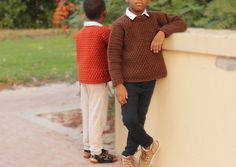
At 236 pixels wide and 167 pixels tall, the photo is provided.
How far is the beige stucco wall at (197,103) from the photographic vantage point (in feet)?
14.4

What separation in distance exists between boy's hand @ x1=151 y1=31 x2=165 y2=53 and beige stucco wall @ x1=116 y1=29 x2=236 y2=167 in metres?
0.08

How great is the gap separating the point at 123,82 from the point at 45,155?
1493 mm

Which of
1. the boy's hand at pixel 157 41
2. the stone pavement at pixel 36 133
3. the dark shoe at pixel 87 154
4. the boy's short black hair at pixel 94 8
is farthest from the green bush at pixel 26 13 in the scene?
the boy's hand at pixel 157 41

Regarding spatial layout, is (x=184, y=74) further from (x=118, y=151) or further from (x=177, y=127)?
(x=118, y=151)

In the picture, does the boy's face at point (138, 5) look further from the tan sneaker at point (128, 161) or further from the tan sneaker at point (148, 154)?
the tan sneaker at point (128, 161)

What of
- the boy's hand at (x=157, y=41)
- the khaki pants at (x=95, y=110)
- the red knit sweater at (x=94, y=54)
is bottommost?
the khaki pants at (x=95, y=110)

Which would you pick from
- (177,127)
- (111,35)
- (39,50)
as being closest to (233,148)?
(177,127)

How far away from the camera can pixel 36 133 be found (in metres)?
6.94

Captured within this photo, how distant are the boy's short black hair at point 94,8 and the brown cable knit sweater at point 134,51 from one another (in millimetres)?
579

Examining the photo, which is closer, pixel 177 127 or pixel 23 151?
Answer: pixel 177 127

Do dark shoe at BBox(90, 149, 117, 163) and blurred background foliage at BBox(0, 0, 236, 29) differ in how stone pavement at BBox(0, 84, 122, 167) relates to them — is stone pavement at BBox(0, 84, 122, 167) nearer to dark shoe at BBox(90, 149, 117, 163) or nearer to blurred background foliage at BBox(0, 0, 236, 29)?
dark shoe at BBox(90, 149, 117, 163)

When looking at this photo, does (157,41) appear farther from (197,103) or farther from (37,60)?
(37,60)

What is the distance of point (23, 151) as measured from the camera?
6.18 meters

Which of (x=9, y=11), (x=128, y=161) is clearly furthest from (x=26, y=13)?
(x=128, y=161)
